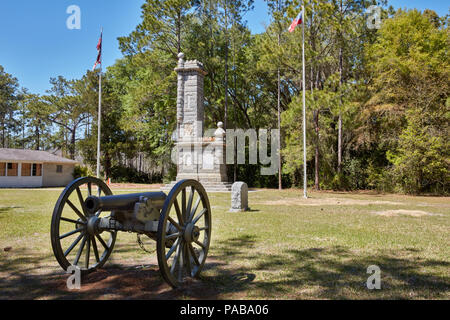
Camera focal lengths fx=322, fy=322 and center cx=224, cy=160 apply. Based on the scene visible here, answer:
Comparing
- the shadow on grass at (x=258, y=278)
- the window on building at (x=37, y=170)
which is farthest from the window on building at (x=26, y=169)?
the shadow on grass at (x=258, y=278)

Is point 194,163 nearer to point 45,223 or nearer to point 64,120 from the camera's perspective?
point 45,223

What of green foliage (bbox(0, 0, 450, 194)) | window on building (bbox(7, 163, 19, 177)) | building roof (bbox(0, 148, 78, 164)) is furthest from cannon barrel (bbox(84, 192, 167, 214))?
window on building (bbox(7, 163, 19, 177))

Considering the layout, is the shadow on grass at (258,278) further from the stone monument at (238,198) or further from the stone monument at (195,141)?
the stone monument at (195,141)

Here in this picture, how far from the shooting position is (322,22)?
19719 mm

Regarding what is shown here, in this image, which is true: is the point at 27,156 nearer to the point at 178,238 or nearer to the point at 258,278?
the point at 178,238

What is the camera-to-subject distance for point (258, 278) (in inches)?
151

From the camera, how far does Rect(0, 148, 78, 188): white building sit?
24594mm

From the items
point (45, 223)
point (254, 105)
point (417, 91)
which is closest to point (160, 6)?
point (254, 105)

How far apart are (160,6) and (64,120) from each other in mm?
18576

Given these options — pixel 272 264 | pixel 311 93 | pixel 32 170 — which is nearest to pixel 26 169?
pixel 32 170

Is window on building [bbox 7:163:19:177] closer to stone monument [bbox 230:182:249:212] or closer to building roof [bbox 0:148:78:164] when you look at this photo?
building roof [bbox 0:148:78:164]

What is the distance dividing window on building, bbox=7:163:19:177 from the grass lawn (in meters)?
20.7

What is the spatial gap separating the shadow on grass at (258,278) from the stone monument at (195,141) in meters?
14.4

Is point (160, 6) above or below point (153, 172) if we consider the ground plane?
above
